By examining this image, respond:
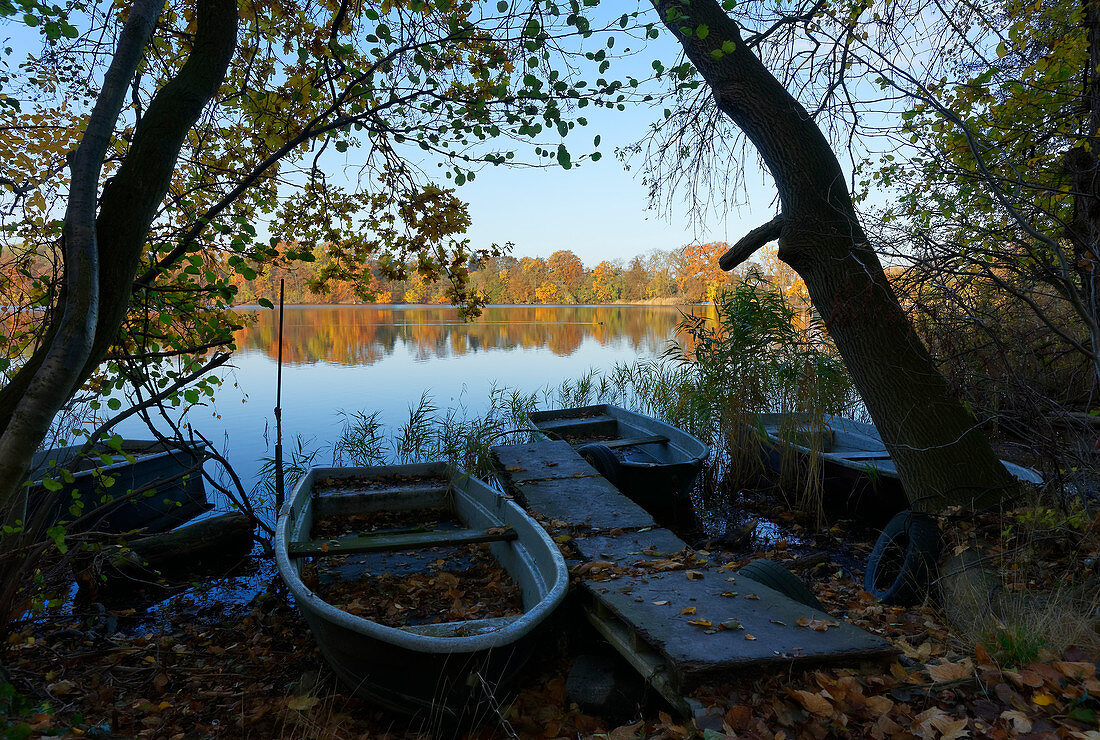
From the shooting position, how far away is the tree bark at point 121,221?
Result: 210cm

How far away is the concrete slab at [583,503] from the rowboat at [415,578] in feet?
1.64

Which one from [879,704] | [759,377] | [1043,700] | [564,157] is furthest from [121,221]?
[759,377]

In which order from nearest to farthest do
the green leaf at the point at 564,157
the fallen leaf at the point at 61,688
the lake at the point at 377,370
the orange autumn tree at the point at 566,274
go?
the fallen leaf at the point at 61,688 → the green leaf at the point at 564,157 → the lake at the point at 377,370 → the orange autumn tree at the point at 566,274

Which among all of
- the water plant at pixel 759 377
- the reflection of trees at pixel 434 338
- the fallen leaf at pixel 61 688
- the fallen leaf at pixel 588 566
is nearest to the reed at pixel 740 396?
the water plant at pixel 759 377

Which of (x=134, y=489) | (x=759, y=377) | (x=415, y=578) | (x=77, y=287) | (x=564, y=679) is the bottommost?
(x=564, y=679)

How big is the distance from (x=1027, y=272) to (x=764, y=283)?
513cm

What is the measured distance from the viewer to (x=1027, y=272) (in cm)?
391

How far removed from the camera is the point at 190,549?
6.50 metres

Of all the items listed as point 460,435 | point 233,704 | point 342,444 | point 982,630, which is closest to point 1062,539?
point 982,630

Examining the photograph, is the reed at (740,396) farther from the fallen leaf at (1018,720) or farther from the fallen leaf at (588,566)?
the fallen leaf at (1018,720)

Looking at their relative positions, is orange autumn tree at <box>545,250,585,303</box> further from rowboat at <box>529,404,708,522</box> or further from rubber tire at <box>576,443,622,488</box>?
rubber tire at <box>576,443,622,488</box>

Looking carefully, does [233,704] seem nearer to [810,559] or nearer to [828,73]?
[810,559]

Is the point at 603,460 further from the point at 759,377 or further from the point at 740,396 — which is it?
the point at 759,377

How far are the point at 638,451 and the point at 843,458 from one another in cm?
275
